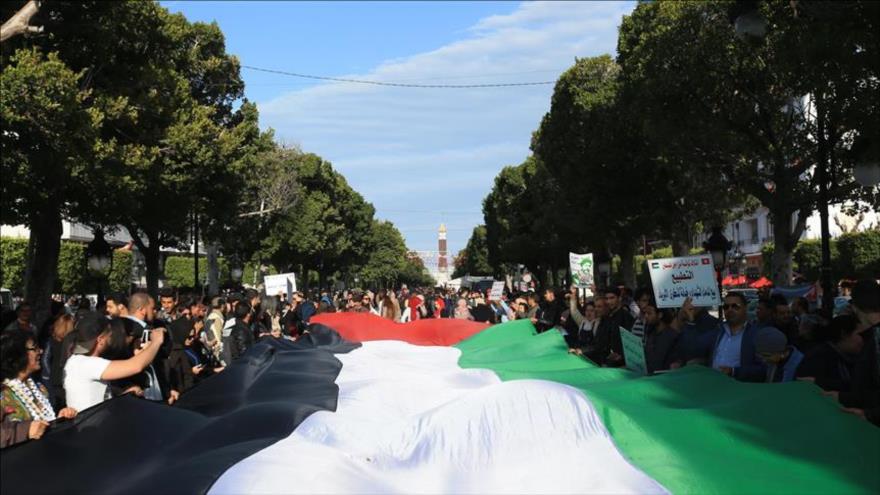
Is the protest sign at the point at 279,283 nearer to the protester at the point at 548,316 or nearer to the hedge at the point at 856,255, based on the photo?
the protester at the point at 548,316

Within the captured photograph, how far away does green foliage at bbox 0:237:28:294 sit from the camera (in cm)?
5547

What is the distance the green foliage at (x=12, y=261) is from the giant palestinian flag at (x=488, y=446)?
52224 mm

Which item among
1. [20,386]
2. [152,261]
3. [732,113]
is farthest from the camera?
[152,261]

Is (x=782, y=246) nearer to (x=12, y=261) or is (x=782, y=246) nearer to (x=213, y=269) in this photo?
(x=213, y=269)

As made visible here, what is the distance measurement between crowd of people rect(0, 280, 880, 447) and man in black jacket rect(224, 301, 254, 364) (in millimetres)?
17

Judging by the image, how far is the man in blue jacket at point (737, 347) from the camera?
28.6ft

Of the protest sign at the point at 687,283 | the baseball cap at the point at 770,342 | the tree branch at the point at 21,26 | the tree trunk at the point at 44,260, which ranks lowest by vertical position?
the baseball cap at the point at 770,342

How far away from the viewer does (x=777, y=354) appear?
8023mm

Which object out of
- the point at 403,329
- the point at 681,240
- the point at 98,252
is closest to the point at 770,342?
the point at 403,329

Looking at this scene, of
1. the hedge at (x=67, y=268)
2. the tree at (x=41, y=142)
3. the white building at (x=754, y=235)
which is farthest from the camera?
the white building at (x=754, y=235)

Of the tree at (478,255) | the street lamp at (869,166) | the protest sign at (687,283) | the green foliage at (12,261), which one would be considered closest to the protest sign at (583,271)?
the street lamp at (869,166)

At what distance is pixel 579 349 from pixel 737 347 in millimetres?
3751

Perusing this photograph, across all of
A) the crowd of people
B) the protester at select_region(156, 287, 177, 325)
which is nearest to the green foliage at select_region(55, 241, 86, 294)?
the protester at select_region(156, 287, 177, 325)

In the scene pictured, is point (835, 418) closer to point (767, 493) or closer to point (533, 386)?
point (767, 493)
